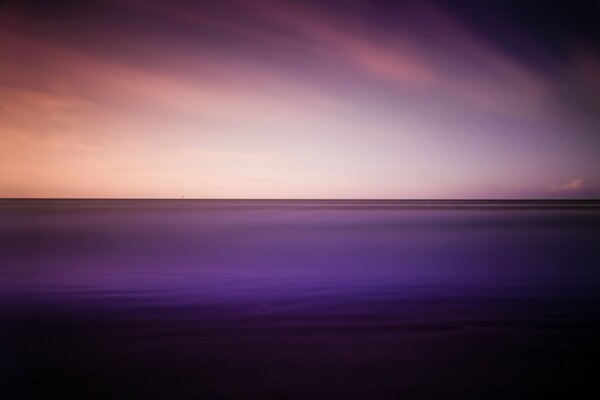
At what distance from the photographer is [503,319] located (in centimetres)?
616

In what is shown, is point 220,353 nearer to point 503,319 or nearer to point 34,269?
point 503,319

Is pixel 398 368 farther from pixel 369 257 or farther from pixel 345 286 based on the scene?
pixel 369 257

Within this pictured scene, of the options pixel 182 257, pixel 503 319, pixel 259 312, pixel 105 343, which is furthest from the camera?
pixel 182 257

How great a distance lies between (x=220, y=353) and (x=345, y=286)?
4.50 m

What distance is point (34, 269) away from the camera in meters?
10.8

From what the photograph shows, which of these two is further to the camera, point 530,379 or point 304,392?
point 530,379

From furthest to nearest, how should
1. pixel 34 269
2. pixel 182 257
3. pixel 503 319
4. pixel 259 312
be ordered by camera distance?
pixel 182 257, pixel 34 269, pixel 259 312, pixel 503 319

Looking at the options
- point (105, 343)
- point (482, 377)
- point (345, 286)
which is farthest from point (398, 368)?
point (345, 286)

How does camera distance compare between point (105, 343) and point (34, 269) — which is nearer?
point (105, 343)

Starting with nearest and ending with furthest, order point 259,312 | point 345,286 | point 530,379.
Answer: point 530,379 < point 259,312 < point 345,286

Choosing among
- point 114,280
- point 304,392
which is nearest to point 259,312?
point 304,392

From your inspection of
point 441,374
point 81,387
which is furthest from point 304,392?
point 81,387

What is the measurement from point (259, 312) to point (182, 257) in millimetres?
7345

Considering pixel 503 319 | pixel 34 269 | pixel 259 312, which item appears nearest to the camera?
pixel 503 319
